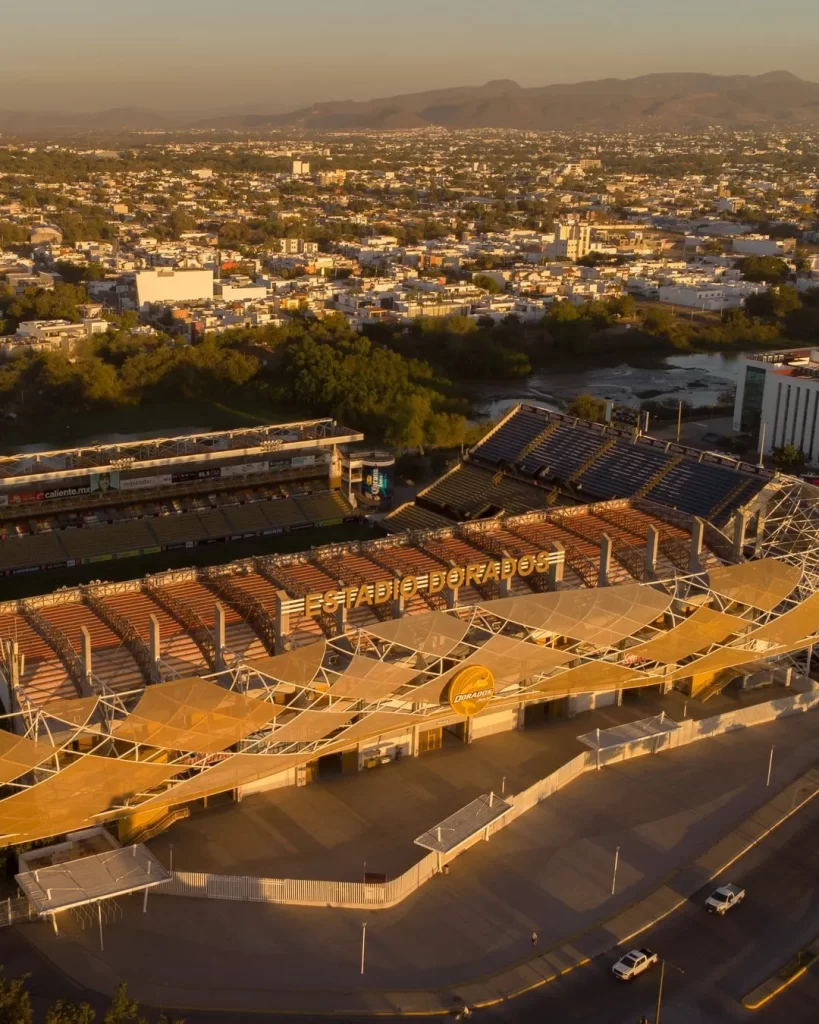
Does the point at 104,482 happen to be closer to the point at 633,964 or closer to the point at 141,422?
the point at 141,422

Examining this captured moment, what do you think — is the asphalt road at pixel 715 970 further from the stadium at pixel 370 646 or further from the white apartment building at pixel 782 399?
the white apartment building at pixel 782 399

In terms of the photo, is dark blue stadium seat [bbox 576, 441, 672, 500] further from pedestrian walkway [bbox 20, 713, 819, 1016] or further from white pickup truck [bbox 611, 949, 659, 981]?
white pickup truck [bbox 611, 949, 659, 981]

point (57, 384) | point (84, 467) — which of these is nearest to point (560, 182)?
point (57, 384)

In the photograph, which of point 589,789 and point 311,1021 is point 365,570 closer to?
point 589,789

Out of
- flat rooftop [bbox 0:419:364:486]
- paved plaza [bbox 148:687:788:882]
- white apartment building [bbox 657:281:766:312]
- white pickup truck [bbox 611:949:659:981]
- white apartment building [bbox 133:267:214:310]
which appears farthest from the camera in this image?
white apartment building [bbox 657:281:766:312]

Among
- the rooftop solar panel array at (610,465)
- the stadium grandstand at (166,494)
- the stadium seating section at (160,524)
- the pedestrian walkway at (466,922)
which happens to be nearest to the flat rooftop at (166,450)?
the stadium grandstand at (166,494)

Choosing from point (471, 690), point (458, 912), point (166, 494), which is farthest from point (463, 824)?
point (166, 494)

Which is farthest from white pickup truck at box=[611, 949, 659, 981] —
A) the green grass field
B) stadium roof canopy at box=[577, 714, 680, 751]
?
the green grass field
